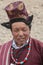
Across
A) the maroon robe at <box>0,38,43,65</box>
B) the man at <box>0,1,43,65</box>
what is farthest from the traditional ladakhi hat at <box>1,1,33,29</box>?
the maroon robe at <box>0,38,43,65</box>

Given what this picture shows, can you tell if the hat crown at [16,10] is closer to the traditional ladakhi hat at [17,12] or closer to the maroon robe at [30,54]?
the traditional ladakhi hat at [17,12]

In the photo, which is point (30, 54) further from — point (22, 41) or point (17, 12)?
point (17, 12)

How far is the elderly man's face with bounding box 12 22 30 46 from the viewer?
355 centimetres

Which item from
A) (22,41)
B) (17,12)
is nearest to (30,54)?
(22,41)

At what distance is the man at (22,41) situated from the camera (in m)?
3.55

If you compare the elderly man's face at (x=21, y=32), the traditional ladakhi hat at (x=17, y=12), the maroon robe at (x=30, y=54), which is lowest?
the maroon robe at (x=30, y=54)

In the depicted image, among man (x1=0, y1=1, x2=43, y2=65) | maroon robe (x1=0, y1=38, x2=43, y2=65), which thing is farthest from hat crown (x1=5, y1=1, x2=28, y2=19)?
maroon robe (x1=0, y1=38, x2=43, y2=65)

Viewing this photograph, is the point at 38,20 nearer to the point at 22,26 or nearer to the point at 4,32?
the point at 4,32

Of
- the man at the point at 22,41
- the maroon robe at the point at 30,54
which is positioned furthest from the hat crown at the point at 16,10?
the maroon robe at the point at 30,54

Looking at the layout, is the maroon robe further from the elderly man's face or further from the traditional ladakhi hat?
the traditional ladakhi hat

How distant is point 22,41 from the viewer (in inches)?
141

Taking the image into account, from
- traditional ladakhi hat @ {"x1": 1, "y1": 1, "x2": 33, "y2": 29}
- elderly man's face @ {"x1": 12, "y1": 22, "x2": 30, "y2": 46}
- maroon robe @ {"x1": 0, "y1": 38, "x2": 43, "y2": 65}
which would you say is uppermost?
traditional ladakhi hat @ {"x1": 1, "y1": 1, "x2": 33, "y2": 29}

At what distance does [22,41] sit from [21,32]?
0.31ft

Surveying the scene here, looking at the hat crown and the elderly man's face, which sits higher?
the hat crown
